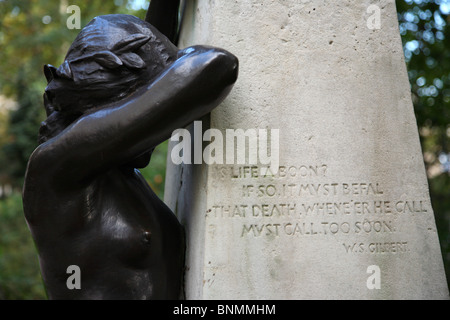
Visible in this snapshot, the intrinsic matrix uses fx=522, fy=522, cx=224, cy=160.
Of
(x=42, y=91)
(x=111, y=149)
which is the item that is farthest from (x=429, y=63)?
(x=42, y=91)

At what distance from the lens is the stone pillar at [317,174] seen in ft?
7.58

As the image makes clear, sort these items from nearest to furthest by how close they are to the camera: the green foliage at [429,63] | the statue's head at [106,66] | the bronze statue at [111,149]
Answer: the bronze statue at [111,149] → the statue's head at [106,66] → the green foliage at [429,63]

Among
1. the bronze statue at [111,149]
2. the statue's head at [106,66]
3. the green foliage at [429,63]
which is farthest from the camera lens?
the green foliage at [429,63]

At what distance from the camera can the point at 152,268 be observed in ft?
8.15

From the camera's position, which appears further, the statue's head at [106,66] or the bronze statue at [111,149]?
the statue's head at [106,66]

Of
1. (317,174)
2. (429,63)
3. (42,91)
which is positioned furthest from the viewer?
(42,91)

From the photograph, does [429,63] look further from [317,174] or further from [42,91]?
[42,91]

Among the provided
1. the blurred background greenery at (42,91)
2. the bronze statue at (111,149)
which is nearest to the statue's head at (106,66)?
the bronze statue at (111,149)

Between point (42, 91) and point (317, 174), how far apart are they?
11.2 m

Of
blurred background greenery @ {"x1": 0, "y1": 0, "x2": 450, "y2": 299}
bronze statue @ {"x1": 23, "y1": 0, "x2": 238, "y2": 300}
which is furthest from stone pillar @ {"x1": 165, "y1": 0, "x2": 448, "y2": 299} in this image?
blurred background greenery @ {"x1": 0, "y1": 0, "x2": 450, "y2": 299}

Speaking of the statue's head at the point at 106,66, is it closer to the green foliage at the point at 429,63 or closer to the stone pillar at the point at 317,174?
the stone pillar at the point at 317,174

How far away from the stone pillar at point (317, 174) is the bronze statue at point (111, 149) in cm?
23

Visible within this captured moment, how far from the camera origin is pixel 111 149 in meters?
2.17
